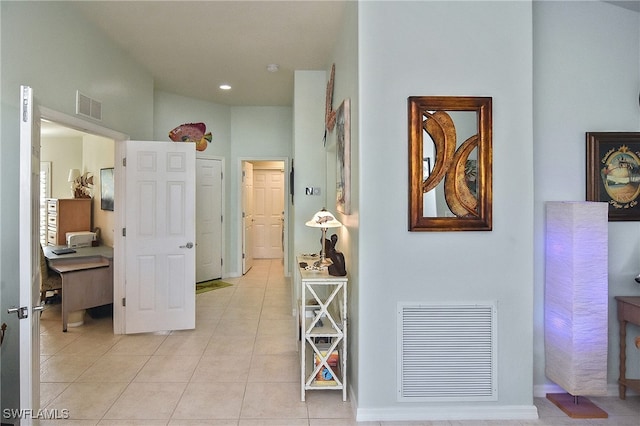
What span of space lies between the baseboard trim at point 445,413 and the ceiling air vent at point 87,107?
323 centimetres

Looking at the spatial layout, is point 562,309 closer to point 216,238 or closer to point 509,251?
point 509,251

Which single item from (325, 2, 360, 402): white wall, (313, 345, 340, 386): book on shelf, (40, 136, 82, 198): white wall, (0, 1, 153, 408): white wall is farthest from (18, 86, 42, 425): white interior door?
(40, 136, 82, 198): white wall

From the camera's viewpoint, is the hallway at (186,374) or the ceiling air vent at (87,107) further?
the ceiling air vent at (87,107)

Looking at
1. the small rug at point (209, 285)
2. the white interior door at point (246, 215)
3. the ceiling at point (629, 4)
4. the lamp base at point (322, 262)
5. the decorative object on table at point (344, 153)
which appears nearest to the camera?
the ceiling at point (629, 4)

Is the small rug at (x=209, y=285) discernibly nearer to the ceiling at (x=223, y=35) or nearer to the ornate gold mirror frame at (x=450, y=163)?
the ceiling at (x=223, y=35)

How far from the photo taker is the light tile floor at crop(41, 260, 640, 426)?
253cm

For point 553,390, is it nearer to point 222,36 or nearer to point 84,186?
point 222,36

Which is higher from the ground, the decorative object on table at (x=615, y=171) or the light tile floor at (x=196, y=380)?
the decorative object on table at (x=615, y=171)

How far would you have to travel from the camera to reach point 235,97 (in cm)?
613

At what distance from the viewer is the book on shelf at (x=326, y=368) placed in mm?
2787

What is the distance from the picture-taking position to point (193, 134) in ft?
20.7

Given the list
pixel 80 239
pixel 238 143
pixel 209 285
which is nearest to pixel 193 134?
pixel 238 143

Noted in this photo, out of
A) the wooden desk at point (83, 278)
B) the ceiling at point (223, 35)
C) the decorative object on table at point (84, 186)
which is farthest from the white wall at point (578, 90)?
the decorative object on table at point (84, 186)

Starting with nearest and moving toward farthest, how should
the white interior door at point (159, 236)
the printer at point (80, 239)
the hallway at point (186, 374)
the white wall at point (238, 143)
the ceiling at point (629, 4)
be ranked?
the hallway at point (186, 374) → the ceiling at point (629, 4) → the white interior door at point (159, 236) → the printer at point (80, 239) → the white wall at point (238, 143)
